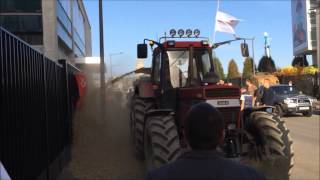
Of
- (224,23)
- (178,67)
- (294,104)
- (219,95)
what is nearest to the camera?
(219,95)

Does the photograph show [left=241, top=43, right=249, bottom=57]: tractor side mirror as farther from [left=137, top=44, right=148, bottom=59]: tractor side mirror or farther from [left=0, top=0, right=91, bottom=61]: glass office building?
[left=0, top=0, right=91, bottom=61]: glass office building

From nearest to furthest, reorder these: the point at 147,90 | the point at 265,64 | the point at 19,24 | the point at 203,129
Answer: the point at 203,129 < the point at 147,90 < the point at 19,24 < the point at 265,64

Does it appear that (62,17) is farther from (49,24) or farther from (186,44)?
(186,44)

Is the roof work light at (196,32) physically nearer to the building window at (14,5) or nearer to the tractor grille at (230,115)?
the tractor grille at (230,115)

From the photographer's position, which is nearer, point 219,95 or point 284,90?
point 219,95

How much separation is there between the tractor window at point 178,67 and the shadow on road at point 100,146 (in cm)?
185

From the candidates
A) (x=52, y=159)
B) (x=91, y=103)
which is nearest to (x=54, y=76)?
(x=52, y=159)

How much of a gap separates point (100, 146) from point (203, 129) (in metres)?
11.8

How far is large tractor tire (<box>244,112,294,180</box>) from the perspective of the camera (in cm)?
945

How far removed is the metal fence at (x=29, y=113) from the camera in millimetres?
6547

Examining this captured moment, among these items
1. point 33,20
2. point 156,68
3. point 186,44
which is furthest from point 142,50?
point 33,20

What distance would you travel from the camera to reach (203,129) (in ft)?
9.00

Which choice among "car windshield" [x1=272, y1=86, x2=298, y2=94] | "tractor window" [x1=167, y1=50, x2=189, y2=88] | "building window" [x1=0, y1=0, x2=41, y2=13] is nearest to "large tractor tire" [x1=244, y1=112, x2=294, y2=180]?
"tractor window" [x1=167, y1=50, x2=189, y2=88]

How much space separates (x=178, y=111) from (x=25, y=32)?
41858 mm
